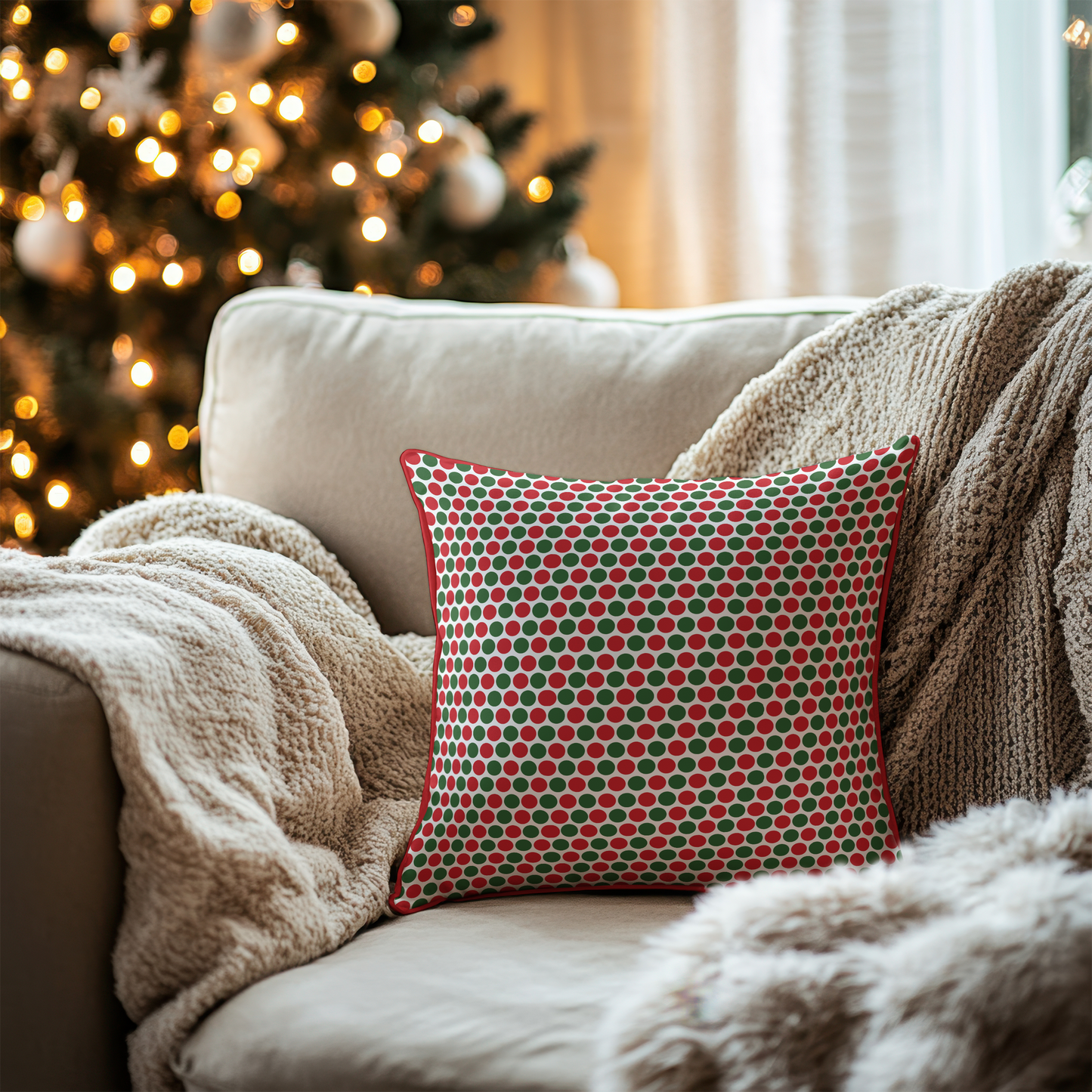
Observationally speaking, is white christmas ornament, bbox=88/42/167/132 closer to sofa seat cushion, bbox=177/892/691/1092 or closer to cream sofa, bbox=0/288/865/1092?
cream sofa, bbox=0/288/865/1092

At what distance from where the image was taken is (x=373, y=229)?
1.93 m

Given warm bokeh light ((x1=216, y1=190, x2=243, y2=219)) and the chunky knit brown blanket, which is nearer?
the chunky knit brown blanket

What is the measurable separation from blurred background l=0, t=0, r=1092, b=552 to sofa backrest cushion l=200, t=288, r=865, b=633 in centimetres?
78

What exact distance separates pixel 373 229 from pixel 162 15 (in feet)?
1.61

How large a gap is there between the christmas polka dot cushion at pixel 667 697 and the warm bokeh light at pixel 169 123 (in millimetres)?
1435

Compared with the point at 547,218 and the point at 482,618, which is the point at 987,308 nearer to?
the point at 482,618

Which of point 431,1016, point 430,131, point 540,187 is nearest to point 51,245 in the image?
point 430,131

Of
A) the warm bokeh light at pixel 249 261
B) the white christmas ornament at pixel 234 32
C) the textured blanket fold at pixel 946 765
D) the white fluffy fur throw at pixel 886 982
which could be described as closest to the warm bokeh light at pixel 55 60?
the white christmas ornament at pixel 234 32

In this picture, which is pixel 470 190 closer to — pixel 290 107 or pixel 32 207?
pixel 290 107

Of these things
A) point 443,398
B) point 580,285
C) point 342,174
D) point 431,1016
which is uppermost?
point 342,174

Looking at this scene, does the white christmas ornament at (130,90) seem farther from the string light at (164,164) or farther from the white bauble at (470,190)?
the white bauble at (470,190)

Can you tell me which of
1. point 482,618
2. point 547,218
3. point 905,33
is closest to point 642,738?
point 482,618

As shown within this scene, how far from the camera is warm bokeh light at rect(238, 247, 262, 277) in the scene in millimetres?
1837

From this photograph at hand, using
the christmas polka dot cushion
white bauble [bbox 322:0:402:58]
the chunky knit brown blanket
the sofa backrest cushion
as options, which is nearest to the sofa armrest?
the christmas polka dot cushion
